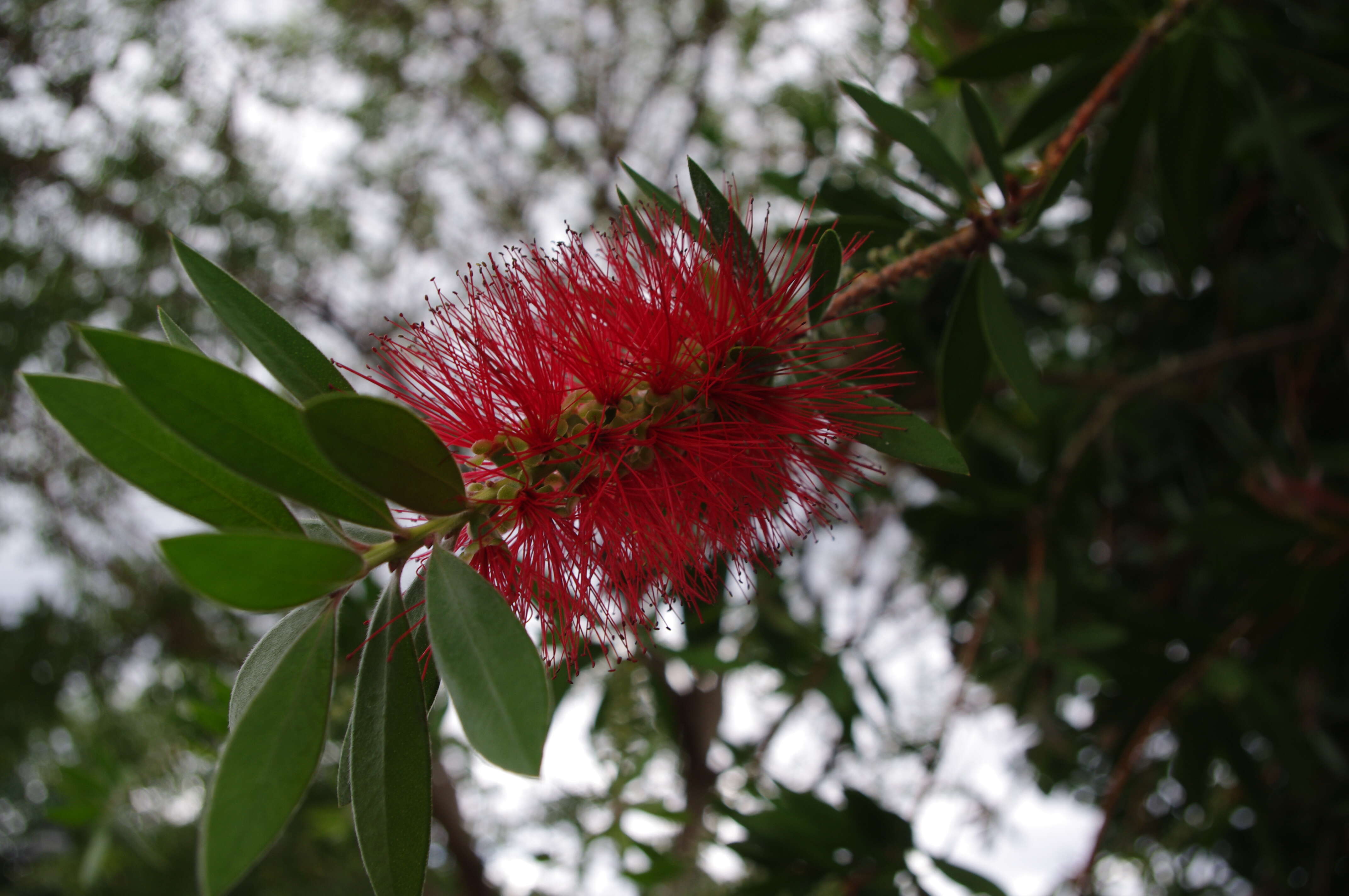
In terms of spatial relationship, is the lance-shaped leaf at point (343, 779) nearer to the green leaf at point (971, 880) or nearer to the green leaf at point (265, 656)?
the green leaf at point (265, 656)

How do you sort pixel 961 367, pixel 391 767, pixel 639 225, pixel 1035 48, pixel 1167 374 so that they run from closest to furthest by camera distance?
pixel 391 767
pixel 639 225
pixel 961 367
pixel 1035 48
pixel 1167 374

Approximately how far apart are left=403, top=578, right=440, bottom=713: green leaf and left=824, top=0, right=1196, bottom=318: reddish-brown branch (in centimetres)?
46

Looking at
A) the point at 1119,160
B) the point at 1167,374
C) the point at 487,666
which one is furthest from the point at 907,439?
the point at 1167,374

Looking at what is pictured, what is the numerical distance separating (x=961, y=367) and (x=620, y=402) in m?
0.46

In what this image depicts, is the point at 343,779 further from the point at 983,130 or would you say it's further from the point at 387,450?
the point at 983,130

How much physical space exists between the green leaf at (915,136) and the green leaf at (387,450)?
1.85ft

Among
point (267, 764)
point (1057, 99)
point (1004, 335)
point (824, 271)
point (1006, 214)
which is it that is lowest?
point (267, 764)

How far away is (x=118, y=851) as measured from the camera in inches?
95.5

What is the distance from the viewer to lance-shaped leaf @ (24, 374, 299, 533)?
56cm

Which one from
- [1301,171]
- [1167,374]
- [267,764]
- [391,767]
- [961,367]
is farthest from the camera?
[1167,374]

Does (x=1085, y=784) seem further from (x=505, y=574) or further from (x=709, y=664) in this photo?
(x=505, y=574)

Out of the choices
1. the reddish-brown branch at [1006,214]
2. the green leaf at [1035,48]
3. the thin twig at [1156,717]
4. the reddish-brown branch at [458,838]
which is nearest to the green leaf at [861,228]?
the reddish-brown branch at [1006,214]

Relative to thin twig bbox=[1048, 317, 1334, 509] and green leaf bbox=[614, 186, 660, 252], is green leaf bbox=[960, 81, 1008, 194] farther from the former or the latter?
thin twig bbox=[1048, 317, 1334, 509]

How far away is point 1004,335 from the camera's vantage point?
0.95m
